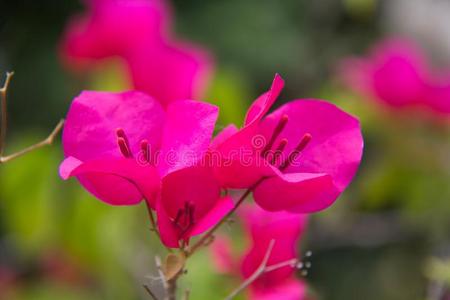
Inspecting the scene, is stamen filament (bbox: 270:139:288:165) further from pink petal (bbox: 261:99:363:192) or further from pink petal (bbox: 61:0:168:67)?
pink petal (bbox: 61:0:168:67)

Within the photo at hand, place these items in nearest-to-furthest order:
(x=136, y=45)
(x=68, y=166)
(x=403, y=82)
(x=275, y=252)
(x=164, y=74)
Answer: (x=68, y=166) → (x=275, y=252) → (x=164, y=74) → (x=136, y=45) → (x=403, y=82)

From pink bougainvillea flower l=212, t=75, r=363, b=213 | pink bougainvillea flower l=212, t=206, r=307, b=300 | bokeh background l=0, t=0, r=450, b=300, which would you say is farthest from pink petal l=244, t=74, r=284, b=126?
bokeh background l=0, t=0, r=450, b=300

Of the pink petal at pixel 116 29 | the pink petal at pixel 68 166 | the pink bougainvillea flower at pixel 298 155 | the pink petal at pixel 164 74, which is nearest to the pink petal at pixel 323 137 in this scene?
the pink bougainvillea flower at pixel 298 155

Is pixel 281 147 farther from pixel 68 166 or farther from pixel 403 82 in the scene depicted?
pixel 403 82

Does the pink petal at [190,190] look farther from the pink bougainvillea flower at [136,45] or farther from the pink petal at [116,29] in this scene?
the pink petal at [116,29]

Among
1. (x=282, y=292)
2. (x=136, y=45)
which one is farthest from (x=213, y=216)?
(x=136, y=45)

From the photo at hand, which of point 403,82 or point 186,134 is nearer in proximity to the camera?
point 186,134

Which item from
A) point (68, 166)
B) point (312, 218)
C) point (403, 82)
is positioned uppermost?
point (68, 166)
